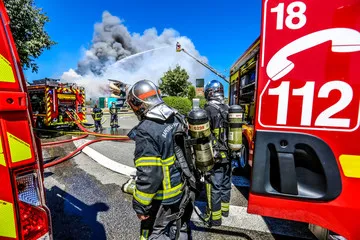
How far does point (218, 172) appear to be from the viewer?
2.83 metres

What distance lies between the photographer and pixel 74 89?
1005cm

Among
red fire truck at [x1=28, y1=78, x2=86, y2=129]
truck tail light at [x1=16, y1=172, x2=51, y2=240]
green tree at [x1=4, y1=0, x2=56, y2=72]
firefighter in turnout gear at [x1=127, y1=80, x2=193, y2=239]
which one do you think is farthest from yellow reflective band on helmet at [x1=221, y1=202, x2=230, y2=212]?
green tree at [x1=4, y1=0, x2=56, y2=72]

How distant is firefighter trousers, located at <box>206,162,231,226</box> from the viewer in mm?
2639

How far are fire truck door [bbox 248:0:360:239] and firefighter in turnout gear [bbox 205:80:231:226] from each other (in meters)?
1.53

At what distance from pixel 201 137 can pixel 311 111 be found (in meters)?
1.10

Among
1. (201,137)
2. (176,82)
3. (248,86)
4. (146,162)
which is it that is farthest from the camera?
(176,82)

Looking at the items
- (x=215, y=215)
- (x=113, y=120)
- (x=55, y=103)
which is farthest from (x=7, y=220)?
(x=113, y=120)

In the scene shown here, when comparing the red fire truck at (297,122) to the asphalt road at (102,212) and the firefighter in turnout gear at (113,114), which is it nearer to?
the asphalt road at (102,212)

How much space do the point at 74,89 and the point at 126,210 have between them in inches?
352

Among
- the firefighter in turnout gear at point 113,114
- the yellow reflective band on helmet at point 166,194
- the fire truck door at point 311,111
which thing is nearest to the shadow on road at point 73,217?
the yellow reflective band on helmet at point 166,194

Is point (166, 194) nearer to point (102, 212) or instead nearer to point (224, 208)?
point (224, 208)

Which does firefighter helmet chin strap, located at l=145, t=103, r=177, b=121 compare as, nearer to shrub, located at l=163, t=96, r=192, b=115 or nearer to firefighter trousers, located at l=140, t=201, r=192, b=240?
firefighter trousers, located at l=140, t=201, r=192, b=240

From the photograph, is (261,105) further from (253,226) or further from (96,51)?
(96,51)

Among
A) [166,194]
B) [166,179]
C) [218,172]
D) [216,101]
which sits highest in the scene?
[216,101]
